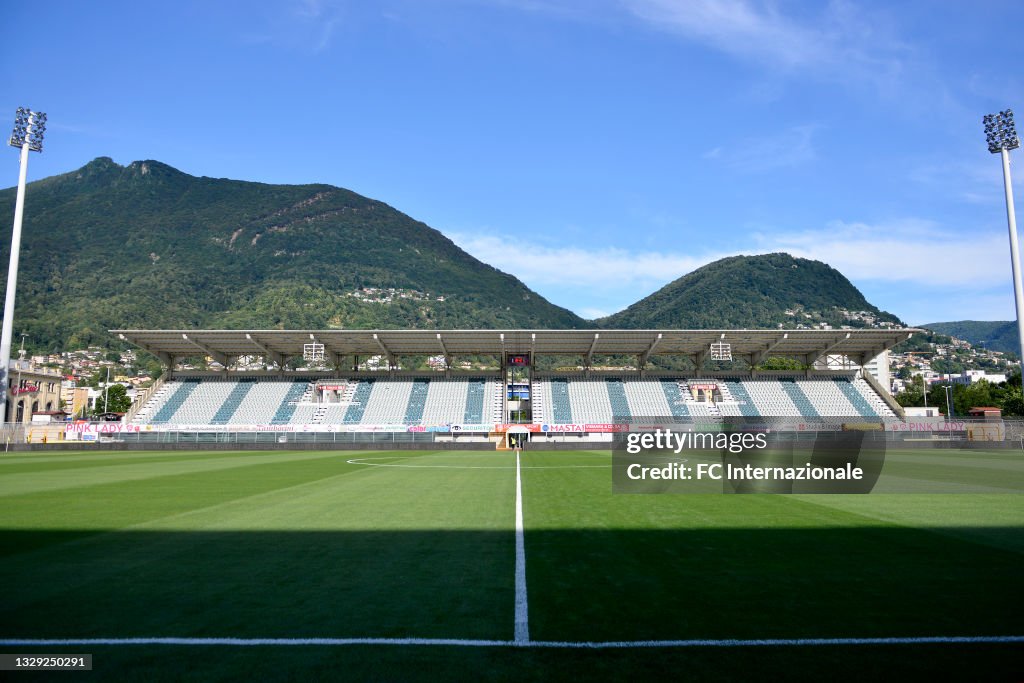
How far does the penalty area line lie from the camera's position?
→ 14.5ft

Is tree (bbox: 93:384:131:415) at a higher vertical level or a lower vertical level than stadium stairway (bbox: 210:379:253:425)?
lower

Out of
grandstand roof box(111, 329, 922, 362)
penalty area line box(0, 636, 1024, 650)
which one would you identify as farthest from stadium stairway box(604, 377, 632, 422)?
penalty area line box(0, 636, 1024, 650)

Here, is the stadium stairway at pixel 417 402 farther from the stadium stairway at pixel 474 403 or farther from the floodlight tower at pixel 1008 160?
the floodlight tower at pixel 1008 160

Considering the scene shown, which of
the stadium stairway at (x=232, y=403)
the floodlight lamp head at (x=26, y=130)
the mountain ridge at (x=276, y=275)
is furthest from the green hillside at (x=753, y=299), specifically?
the floodlight lamp head at (x=26, y=130)

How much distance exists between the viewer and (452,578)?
6.36 meters

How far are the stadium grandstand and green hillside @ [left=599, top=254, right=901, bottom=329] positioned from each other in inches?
3815

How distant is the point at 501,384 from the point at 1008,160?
3749cm

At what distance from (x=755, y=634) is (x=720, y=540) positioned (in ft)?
12.3

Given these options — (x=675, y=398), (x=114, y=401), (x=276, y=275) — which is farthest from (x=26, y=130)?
(x=276, y=275)

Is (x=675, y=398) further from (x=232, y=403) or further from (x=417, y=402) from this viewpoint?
(x=232, y=403)

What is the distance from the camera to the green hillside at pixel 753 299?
162000 mm

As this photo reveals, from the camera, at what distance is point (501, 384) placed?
53.1 metres
